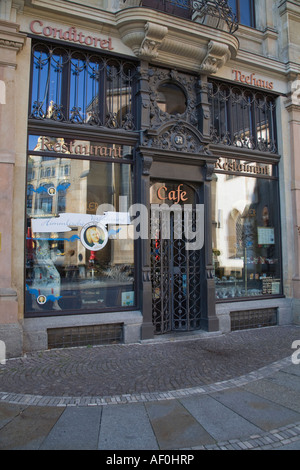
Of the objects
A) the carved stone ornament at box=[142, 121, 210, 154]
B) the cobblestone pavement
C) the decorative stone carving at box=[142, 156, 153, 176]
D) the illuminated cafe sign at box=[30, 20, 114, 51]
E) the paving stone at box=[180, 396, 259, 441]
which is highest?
the illuminated cafe sign at box=[30, 20, 114, 51]

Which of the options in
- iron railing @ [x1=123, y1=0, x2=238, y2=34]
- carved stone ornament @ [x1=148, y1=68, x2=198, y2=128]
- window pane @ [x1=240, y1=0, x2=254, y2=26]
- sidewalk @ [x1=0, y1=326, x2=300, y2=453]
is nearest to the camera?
sidewalk @ [x1=0, y1=326, x2=300, y2=453]

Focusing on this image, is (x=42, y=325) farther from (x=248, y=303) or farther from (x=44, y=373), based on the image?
→ (x=248, y=303)

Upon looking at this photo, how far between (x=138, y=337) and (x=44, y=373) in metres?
2.31

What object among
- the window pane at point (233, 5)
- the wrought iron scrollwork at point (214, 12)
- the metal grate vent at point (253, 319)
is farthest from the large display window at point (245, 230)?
the window pane at point (233, 5)

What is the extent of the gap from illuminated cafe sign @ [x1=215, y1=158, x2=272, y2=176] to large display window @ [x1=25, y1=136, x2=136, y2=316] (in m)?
2.48

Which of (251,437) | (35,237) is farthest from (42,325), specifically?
(251,437)

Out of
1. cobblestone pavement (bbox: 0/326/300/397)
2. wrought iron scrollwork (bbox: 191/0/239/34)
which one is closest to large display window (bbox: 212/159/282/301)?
cobblestone pavement (bbox: 0/326/300/397)

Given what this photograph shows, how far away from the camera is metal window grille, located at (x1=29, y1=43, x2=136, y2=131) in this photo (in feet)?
23.4

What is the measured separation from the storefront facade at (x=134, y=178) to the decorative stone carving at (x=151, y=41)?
0.03m

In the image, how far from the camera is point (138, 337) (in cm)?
724

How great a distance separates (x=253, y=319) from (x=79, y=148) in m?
5.83

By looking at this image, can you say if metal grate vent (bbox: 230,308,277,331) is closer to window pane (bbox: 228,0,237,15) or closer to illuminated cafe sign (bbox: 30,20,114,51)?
illuminated cafe sign (bbox: 30,20,114,51)

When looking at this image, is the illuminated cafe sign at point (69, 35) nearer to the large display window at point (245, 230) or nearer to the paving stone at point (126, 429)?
the large display window at point (245, 230)

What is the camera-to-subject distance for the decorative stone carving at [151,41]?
7332mm
